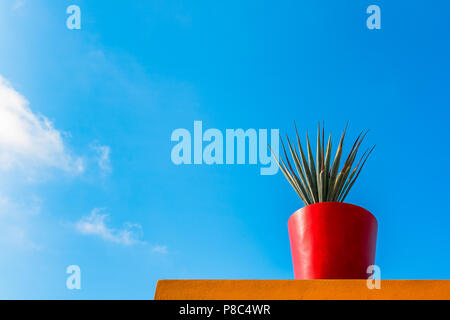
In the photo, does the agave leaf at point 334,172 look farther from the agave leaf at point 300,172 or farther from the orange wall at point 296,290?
the orange wall at point 296,290

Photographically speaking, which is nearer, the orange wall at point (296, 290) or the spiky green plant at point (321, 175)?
the orange wall at point (296, 290)

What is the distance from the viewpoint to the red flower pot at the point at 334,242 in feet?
6.18

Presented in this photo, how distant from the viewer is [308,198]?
227cm

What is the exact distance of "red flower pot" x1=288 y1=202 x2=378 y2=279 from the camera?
74.2 inches

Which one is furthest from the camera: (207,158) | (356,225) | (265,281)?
(207,158)

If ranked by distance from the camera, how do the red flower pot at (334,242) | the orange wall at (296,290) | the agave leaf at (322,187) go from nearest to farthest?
1. the orange wall at (296,290)
2. the red flower pot at (334,242)
3. the agave leaf at (322,187)

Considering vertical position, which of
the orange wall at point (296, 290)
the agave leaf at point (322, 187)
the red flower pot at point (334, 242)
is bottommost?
the orange wall at point (296, 290)

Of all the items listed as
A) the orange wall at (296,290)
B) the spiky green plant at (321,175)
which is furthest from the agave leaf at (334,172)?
the orange wall at (296,290)

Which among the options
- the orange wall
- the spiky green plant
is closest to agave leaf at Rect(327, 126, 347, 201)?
the spiky green plant
